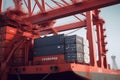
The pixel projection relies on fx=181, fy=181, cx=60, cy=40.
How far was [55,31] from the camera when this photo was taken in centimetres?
2491

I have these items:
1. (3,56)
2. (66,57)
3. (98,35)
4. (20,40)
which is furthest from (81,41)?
(98,35)

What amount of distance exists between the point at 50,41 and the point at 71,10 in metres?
4.34

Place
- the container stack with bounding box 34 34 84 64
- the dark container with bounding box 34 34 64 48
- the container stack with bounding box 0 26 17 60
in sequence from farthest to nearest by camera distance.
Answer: the dark container with bounding box 34 34 64 48 < the container stack with bounding box 0 26 17 60 < the container stack with bounding box 34 34 84 64

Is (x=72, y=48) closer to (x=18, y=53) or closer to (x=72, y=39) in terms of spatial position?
(x=72, y=39)

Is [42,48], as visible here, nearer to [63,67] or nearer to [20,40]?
[20,40]

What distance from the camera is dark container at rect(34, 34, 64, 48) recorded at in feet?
41.2

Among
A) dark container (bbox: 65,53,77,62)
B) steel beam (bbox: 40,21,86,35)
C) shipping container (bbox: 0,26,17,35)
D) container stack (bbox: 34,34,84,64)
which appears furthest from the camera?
steel beam (bbox: 40,21,86,35)

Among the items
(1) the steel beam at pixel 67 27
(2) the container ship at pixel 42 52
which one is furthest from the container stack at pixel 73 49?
(1) the steel beam at pixel 67 27

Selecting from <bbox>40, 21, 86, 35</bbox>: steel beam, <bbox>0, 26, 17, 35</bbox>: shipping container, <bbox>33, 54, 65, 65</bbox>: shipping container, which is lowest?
<bbox>33, 54, 65, 65</bbox>: shipping container

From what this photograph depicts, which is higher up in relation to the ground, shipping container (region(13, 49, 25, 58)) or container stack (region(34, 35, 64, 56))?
container stack (region(34, 35, 64, 56))

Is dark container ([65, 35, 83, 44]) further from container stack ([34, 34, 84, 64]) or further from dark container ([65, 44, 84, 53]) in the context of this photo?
dark container ([65, 44, 84, 53])

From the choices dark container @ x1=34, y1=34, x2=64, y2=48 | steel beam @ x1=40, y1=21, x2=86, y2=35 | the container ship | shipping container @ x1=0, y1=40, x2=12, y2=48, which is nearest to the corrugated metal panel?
the container ship

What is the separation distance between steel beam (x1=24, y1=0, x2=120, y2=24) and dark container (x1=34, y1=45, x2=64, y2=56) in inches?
181

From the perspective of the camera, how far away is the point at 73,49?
39.4 ft
